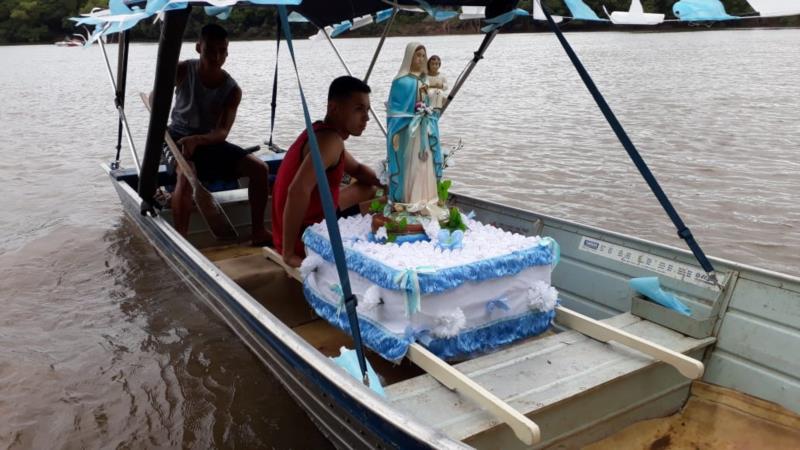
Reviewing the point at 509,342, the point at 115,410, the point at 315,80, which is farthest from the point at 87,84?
the point at 509,342

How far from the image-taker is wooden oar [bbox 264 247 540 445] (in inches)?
102

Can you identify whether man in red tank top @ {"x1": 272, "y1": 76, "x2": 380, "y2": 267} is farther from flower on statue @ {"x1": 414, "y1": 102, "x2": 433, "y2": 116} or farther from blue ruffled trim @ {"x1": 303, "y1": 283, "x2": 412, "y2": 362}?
blue ruffled trim @ {"x1": 303, "y1": 283, "x2": 412, "y2": 362}

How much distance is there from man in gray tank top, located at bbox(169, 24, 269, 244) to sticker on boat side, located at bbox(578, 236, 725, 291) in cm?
310

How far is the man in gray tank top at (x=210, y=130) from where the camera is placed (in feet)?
19.5

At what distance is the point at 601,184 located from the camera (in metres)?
9.99

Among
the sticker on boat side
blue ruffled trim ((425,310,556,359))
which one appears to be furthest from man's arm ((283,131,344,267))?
the sticker on boat side

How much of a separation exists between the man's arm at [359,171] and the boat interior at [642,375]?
4.11 ft

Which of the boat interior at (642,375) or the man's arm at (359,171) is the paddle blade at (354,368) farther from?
the man's arm at (359,171)

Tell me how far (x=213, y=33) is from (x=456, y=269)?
12.4 feet

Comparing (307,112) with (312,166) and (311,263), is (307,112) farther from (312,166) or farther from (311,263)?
(311,263)

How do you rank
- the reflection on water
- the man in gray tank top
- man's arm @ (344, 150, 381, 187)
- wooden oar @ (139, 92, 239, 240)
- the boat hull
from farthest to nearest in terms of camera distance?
the man in gray tank top < wooden oar @ (139, 92, 239, 240) < man's arm @ (344, 150, 381, 187) < the reflection on water < the boat hull

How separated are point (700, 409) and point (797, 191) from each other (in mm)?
7066

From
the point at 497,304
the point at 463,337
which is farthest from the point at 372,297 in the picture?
the point at 497,304

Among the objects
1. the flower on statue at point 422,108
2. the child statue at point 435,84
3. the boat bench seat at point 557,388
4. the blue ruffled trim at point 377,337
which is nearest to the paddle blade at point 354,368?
the boat bench seat at point 557,388
